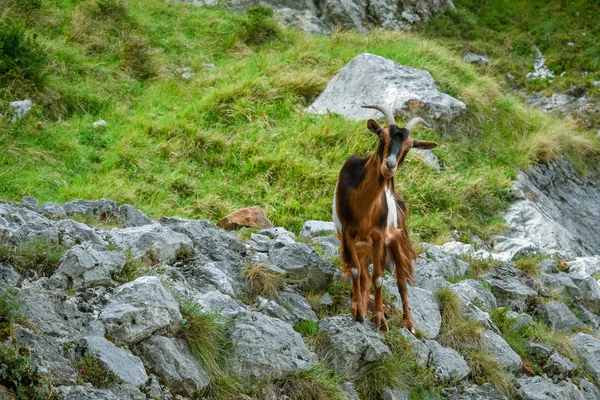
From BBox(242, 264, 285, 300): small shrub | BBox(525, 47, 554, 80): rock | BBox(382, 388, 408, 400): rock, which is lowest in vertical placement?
BBox(525, 47, 554, 80): rock

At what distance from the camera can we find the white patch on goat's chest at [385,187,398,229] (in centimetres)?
602

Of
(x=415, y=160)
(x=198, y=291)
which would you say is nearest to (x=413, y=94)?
(x=415, y=160)

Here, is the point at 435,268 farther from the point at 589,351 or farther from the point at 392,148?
the point at 392,148

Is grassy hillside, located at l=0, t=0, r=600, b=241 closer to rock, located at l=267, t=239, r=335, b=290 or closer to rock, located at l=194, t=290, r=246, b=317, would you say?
rock, located at l=267, t=239, r=335, b=290

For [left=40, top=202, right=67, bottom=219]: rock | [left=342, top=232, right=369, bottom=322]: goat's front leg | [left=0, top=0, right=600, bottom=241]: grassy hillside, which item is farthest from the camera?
[left=0, top=0, right=600, bottom=241]: grassy hillside

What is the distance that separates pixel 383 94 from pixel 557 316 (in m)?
5.43

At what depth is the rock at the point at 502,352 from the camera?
6.62 metres

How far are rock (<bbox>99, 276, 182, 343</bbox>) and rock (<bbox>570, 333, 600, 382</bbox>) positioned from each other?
4.62 meters

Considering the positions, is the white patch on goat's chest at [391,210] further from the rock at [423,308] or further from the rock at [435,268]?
the rock at [435,268]

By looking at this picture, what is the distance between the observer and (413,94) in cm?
1227

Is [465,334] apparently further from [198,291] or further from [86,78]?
[86,78]

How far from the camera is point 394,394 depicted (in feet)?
18.0

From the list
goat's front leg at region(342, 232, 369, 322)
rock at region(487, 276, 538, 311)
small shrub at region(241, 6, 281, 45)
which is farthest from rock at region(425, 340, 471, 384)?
small shrub at region(241, 6, 281, 45)

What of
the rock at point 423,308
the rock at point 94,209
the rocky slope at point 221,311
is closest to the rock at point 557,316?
the rocky slope at point 221,311
